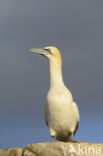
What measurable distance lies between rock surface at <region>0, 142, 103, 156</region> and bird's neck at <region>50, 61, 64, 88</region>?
2524mm

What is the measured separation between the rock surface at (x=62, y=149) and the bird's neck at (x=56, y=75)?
252cm

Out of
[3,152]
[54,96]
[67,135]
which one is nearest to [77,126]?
[67,135]

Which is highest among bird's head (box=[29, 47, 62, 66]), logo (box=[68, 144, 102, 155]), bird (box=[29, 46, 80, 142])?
bird's head (box=[29, 47, 62, 66])

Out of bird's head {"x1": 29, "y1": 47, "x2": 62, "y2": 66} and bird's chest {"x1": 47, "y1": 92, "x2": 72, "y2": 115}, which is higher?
bird's head {"x1": 29, "y1": 47, "x2": 62, "y2": 66}

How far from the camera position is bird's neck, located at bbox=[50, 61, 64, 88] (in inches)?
718

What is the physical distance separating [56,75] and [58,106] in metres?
1.42

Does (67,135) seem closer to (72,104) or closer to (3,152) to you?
(72,104)

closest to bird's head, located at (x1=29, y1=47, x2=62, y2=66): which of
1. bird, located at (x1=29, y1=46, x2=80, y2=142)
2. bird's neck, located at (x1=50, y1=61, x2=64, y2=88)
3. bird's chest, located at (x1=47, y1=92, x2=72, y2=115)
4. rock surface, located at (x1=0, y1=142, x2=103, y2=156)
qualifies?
bird, located at (x1=29, y1=46, x2=80, y2=142)

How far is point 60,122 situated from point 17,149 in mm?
1867

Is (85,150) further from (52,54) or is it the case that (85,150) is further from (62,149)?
(52,54)

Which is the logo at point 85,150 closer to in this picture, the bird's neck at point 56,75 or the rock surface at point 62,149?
the rock surface at point 62,149

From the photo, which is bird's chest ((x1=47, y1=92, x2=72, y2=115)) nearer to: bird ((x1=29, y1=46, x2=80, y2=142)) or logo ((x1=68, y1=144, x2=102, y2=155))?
bird ((x1=29, y1=46, x2=80, y2=142))

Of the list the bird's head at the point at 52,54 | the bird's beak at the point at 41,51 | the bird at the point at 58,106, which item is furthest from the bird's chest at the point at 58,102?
the bird's beak at the point at 41,51

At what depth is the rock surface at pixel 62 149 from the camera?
16.3m
